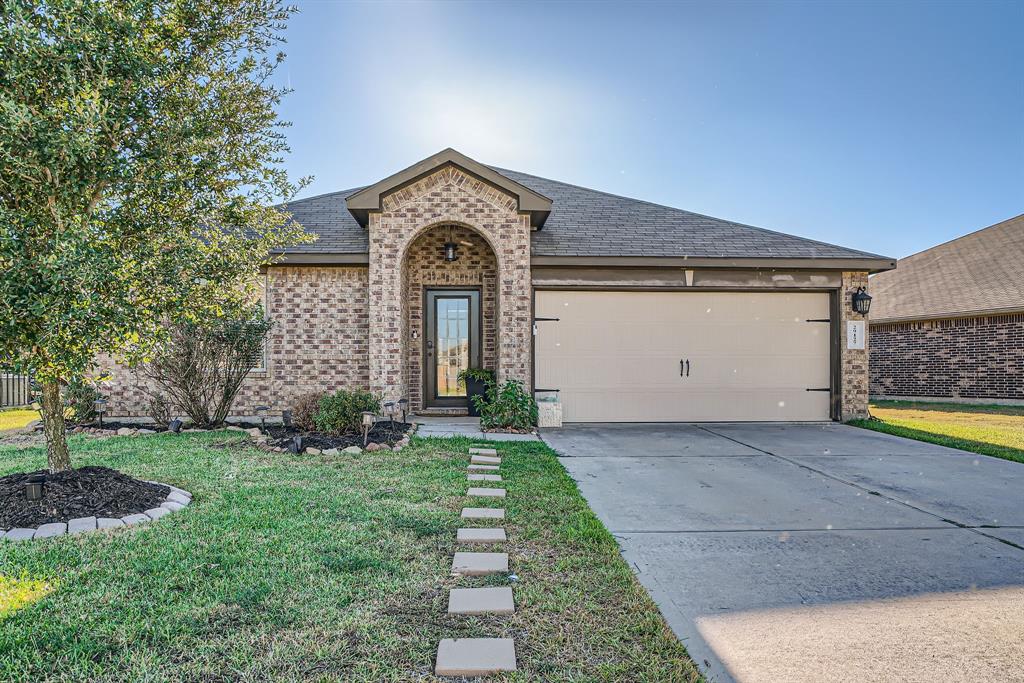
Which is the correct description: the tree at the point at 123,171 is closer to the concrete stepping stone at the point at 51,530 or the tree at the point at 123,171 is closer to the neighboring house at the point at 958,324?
→ the concrete stepping stone at the point at 51,530

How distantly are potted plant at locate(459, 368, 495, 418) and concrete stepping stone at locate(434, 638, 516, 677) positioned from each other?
7.07 m

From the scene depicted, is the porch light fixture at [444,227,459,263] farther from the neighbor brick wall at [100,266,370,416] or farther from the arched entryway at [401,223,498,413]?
the neighbor brick wall at [100,266,370,416]

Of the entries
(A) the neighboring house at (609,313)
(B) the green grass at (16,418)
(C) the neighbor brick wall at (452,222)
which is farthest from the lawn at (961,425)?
(B) the green grass at (16,418)

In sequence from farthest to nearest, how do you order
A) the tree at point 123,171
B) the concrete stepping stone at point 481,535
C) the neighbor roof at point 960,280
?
the neighbor roof at point 960,280, the tree at point 123,171, the concrete stepping stone at point 481,535

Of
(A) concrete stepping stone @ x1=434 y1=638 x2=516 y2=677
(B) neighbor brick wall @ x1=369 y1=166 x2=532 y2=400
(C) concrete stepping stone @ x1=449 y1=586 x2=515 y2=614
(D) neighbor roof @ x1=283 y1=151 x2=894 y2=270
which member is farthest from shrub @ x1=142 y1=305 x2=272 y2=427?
(A) concrete stepping stone @ x1=434 y1=638 x2=516 y2=677

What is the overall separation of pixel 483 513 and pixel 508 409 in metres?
4.05

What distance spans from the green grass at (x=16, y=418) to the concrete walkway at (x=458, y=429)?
642 centimetres

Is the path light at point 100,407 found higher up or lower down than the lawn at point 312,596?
higher up

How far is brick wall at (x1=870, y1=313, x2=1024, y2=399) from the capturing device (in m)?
12.3

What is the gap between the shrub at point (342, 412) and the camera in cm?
703

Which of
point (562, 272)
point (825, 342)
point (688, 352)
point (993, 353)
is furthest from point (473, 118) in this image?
point (993, 353)

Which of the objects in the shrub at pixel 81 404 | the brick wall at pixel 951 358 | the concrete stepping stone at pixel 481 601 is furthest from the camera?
the brick wall at pixel 951 358

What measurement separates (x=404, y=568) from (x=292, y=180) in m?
4.02

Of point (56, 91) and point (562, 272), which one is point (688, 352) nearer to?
point (562, 272)
